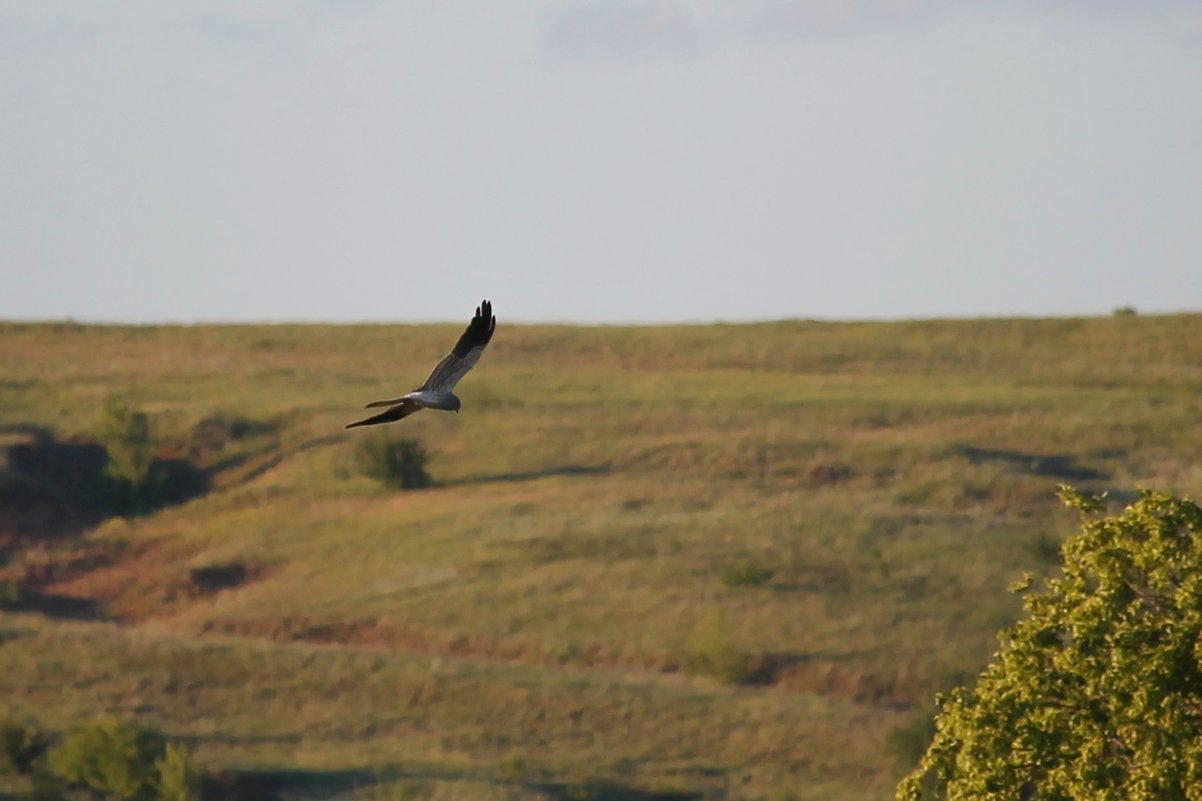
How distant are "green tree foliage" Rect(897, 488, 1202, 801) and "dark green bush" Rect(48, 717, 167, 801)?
21587 millimetres

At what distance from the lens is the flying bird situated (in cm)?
1756

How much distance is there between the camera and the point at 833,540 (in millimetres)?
59375

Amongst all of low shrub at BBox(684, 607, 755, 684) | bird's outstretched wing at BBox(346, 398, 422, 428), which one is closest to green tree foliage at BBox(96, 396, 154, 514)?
low shrub at BBox(684, 607, 755, 684)

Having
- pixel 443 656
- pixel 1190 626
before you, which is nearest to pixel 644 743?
pixel 443 656

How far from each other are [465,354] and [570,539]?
1658 inches

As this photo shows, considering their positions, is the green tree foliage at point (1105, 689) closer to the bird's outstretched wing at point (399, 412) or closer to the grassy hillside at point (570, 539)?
the bird's outstretched wing at point (399, 412)

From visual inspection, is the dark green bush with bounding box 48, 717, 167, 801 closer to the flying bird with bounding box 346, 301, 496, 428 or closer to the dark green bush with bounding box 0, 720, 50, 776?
the dark green bush with bounding box 0, 720, 50, 776

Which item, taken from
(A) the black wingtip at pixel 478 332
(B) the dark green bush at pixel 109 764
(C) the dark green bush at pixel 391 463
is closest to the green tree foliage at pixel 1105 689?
(A) the black wingtip at pixel 478 332

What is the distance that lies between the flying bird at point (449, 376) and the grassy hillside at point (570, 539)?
25.3 metres

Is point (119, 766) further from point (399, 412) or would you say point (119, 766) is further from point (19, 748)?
point (399, 412)

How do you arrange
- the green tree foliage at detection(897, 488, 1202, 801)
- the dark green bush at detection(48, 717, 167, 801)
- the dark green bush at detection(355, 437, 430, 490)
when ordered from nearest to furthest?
the green tree foliage at detection(897, 488, 1202, 801), the dark green bush at detection(48, 717, 167, 801), the dark green bush at detection(355, 437, 430, 490)

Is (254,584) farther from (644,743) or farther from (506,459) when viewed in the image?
(644,743)

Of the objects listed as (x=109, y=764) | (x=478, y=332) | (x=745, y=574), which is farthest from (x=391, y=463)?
(x=478, y=332)

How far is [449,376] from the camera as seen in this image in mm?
18047
